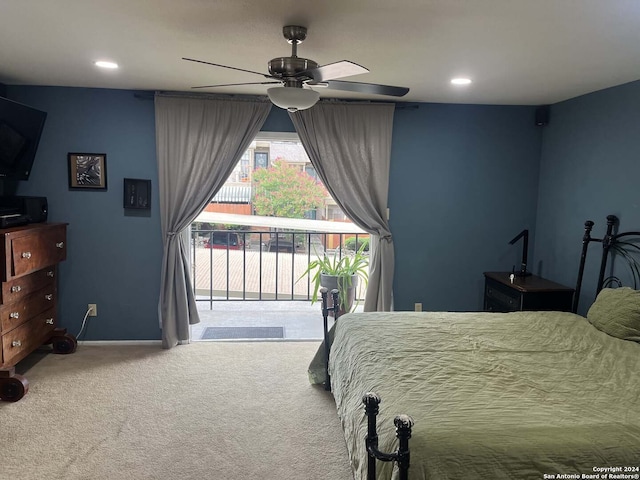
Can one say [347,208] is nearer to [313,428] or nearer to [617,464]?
[313,428]

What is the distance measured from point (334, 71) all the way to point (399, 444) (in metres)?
1.63

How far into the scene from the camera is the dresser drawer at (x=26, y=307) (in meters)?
3.36

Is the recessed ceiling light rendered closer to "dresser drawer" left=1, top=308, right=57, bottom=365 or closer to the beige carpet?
"dresser drawer" left=1, top=308, right=57, bottom=365

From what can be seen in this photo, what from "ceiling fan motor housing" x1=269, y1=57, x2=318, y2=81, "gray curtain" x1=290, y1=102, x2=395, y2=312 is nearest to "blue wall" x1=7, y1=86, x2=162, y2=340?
"gray curtain" x1=290, y1=102, x2=395, y2=312

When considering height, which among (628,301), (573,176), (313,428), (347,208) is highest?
(573,176)

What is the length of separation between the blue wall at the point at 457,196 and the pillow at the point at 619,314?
1.61m

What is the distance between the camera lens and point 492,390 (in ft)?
7.19

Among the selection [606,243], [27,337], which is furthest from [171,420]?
[606,243]

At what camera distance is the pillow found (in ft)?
9.63

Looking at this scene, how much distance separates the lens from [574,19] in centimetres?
220

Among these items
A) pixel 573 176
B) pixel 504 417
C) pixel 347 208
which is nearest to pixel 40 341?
pixel 347 208

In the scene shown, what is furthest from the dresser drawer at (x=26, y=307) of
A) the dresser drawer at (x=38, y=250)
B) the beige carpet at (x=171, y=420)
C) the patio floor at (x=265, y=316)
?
the patio floor at (x=265, y=316)

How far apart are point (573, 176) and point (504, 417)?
3.03m

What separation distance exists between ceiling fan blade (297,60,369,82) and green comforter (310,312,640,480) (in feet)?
4.78
